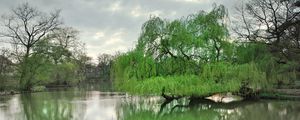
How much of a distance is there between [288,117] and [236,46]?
7253 mm

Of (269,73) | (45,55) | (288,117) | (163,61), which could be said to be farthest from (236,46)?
(45,55)

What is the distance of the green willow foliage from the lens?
18.4 meters

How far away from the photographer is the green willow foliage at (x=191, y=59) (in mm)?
18391

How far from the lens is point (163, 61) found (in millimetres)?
19094

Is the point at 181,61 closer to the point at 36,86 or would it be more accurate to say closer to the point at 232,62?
the point at 232,62

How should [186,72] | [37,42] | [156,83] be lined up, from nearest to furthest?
[156,83], [186,72], [37,42]

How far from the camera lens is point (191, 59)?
63.0 feet

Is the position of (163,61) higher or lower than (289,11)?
lower

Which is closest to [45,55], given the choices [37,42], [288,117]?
[37,42]

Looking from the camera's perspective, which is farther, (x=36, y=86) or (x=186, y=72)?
(x=36, y=86)

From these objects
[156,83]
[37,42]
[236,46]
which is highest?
[37,42]

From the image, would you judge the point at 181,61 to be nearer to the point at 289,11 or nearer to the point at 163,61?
the point at 163,61

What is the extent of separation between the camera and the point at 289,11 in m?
26.4

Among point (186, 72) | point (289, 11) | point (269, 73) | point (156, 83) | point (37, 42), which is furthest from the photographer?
point (37, 42)
